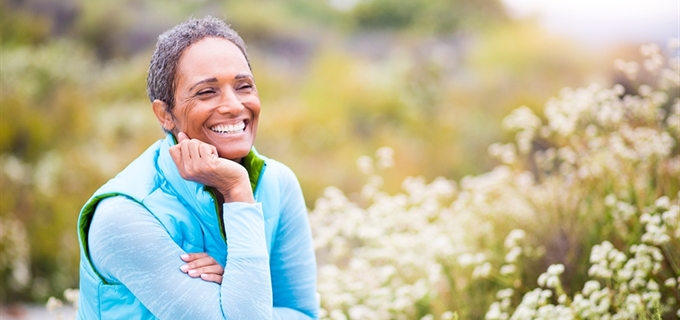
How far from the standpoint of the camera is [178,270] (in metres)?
1.92

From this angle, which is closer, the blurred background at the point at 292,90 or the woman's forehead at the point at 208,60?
the woman's forehead at the point at 208,60

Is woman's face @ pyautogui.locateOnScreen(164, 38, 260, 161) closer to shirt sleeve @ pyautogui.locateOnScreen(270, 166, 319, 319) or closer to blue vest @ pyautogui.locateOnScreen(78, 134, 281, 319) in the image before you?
blue vest @ pyautogui.locateOnScreen(78, 134, 281, 319)

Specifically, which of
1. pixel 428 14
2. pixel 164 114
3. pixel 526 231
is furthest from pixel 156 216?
pixel 428 14

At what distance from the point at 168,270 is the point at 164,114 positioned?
515mm

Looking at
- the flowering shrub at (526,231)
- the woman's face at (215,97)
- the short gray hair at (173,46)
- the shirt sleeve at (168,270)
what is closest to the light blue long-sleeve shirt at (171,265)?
the shirt sleeve at (168,270)

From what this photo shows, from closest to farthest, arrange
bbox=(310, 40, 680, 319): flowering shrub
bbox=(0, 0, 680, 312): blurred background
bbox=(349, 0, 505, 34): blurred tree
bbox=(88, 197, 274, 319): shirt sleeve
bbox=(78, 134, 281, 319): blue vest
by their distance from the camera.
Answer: bbox=(88, 197, 274, 319): shirt sleeve < bbox=(78, 134, 281, 319): blue vest < bbox=(310, 40, 680, 319): flowering shrub < bbox=(0, 0, 680, 312): blurred background < bbox=(349, 0, 505, 34): blurred tree

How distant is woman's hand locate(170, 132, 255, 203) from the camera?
1.96 meters

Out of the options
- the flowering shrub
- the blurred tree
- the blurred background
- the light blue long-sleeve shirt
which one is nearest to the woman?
the light blue long-sleeve shirt

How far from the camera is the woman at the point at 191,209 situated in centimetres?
190

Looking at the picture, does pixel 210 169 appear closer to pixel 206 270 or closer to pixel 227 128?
pixel 227 128

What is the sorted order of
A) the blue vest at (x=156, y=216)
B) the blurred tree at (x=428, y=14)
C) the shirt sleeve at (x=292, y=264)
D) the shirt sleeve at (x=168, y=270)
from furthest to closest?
the blurred tree at (x=428, y=14), the shirt sleeve at (x=292, y=264), the blue vest at (x=156, y=216), the shirt sleeve at (x=168, y=270)

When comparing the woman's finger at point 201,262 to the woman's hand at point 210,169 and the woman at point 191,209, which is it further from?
the woman's hand at point 210,169

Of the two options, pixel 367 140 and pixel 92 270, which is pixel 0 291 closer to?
pixel 92 270

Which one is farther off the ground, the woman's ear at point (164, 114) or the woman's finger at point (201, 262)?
the woman's ear at point (164, 114)
